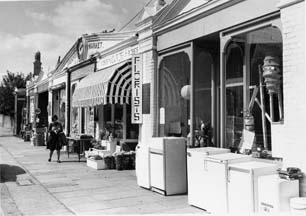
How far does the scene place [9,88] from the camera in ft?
117

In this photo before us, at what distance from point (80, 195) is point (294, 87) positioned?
4.56 m

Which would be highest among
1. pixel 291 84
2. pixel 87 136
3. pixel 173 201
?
pixel 291 84

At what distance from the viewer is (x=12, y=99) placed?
35.9 m

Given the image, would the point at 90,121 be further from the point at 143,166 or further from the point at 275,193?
the point at 275,193

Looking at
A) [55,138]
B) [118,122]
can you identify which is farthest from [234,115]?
[55,138]

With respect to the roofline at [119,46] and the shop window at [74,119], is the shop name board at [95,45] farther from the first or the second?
the shop window at [74,119]

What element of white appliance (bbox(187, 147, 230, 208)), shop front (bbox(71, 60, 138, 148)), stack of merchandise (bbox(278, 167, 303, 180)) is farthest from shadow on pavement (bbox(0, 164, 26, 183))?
stack of merchandise (bbox(278, 167, 303, 180))

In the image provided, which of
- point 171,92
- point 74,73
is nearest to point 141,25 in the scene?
point 171,92

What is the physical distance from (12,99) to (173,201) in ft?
108

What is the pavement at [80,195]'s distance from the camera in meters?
5.96

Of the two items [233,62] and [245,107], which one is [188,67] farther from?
[245,107]

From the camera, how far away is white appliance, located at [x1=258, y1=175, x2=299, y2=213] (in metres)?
4.25

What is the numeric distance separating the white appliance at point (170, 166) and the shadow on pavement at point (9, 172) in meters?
4.24

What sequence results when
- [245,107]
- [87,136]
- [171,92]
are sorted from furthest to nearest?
[87,136] → [171,92] → [245,107]
